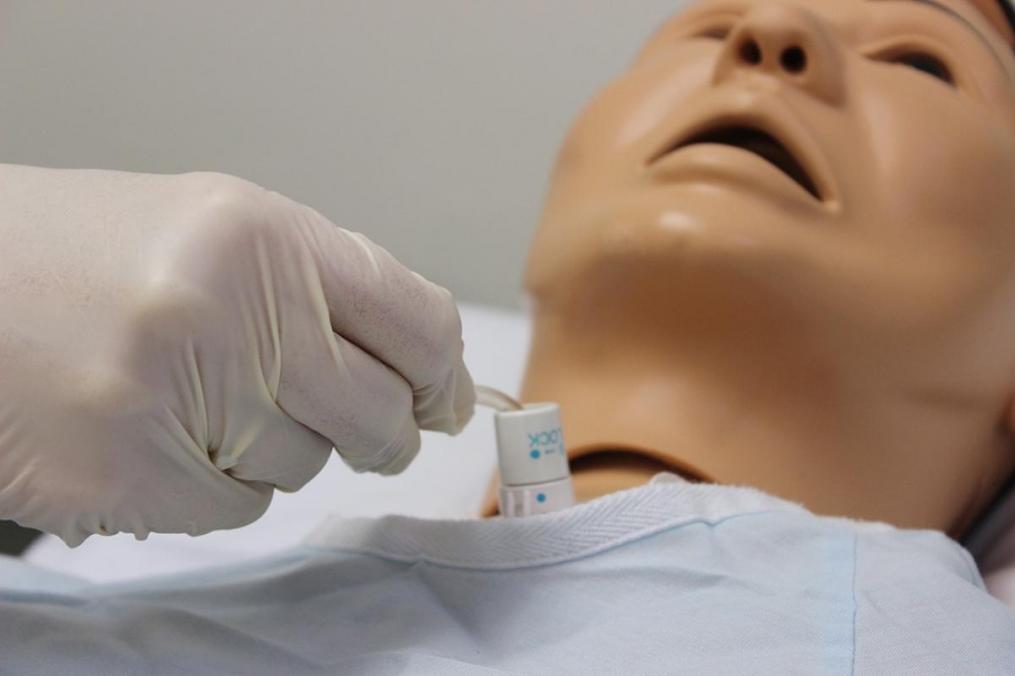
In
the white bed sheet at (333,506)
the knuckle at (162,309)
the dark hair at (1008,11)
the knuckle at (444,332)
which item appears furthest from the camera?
the white bed sheet at (333,506)

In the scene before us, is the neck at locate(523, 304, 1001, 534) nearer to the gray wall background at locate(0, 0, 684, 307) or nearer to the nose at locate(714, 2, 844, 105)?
the nose at locate(714, 2, 844, 105)

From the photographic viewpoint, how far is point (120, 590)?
83 centimetres

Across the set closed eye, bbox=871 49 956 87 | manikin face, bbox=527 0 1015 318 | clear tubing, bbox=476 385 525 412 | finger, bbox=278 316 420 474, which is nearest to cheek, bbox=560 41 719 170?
manikin face, bbox=527 0 1015 318

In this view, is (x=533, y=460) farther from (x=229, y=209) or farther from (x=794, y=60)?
(x=794, y=60)

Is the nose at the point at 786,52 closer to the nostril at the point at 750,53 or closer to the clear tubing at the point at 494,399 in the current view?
the nostril at the point at 750,53

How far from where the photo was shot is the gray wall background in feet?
5.54

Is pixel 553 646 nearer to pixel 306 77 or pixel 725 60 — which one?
pixel 725 60

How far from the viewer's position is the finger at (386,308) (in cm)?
67

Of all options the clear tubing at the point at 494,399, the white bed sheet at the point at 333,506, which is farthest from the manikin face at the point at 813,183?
the white bed sheet at the point at 333,506

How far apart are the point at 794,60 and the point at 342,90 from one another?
0.94 metres

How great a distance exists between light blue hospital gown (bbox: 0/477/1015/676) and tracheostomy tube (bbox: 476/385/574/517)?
0.10 feet

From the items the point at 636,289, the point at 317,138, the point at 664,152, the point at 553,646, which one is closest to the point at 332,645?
the point at 553,646

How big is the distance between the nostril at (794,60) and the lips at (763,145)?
67mm

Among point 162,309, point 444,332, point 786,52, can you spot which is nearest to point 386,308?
point 444,332
